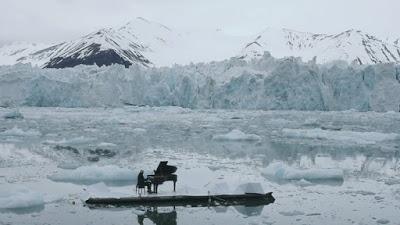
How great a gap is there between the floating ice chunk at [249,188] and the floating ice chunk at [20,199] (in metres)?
3.82

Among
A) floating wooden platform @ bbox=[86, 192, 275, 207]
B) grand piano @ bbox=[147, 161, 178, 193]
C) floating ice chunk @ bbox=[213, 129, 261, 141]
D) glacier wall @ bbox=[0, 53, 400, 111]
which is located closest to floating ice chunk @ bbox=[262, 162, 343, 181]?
floating wooden platform @ bbox=[86, 192, 275, 207]

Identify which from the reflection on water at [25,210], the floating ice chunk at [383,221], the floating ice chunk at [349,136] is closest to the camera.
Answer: the floating ice chunk at [383,221]

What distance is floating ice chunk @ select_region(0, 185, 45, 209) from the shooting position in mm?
9312

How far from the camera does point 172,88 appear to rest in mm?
52781

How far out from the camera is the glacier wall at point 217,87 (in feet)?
153

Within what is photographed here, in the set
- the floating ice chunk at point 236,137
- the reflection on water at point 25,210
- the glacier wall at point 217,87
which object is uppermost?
the glacier wall at point 217,87

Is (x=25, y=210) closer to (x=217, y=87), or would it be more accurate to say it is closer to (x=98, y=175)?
(x=98, y=175)

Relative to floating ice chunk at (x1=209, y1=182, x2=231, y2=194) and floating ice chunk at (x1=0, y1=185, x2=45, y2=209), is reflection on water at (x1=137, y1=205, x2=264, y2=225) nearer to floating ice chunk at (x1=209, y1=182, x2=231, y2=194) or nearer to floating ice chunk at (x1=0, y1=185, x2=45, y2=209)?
floating ice chunk at (x1=209, y1=182, x2=231, y2=194)

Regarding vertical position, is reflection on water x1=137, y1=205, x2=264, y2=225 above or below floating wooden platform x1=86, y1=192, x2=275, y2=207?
below

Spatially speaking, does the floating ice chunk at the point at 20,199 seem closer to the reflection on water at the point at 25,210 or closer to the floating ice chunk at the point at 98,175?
the reflection on water at the point at 25,210

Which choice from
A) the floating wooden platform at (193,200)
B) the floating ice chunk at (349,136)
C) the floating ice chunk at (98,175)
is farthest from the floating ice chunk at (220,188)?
the floating ice chunk at (349,136)

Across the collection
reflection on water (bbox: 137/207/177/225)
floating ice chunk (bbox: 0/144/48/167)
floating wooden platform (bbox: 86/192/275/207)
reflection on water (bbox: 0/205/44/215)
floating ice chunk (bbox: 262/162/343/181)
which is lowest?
reflection on water (bbox: 137/207/177/225)

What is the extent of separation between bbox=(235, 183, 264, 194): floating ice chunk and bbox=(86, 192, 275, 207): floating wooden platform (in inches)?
7.8

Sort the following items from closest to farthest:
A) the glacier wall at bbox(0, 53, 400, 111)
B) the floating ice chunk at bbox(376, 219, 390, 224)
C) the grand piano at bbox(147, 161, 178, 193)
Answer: the floating ice chunk at bbox(376, 219, 390, 224) → the grand piano at bbox(147, 161, 178, 193) → the glacier wall at bbox(0, 53, 400, 111)
